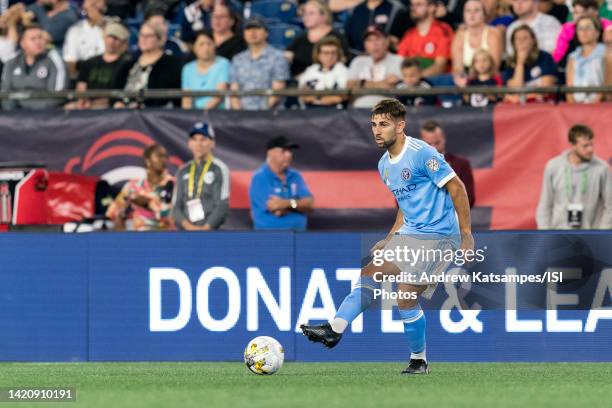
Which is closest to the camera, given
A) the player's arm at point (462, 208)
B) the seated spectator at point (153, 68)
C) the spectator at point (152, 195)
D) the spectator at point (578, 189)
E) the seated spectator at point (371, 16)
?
the player's arm at point (462, 208)

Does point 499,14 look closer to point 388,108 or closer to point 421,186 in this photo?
point 421,186

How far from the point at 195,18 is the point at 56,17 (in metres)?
2.03

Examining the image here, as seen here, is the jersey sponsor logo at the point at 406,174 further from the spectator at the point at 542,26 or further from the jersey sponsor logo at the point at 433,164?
the spectator at the point at 542,26

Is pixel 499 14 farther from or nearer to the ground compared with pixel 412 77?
farther from the ground

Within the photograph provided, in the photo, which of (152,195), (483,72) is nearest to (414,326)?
(152,195)

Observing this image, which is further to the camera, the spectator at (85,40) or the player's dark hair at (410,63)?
the spectator at (85,40)

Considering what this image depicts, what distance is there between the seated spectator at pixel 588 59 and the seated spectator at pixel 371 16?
8.54 feet

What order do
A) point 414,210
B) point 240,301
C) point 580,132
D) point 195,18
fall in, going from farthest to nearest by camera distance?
1. point 195,18
2. point 580,132
3. point 240,301
4. point 414,210

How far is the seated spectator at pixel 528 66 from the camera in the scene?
16.3 meters

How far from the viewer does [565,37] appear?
16594 mm

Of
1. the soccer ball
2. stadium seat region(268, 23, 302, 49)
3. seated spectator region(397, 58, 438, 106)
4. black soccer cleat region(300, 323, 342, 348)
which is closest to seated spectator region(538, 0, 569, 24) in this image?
seated spectator region(397, 58, 438, 106)

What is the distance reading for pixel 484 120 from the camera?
16641 mm

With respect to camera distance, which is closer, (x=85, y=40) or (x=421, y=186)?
(x=421, y=186)

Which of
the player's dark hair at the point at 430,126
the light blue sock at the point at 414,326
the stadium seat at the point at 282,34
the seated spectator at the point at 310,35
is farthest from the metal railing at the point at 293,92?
the light blue sock at the point at 414,326
